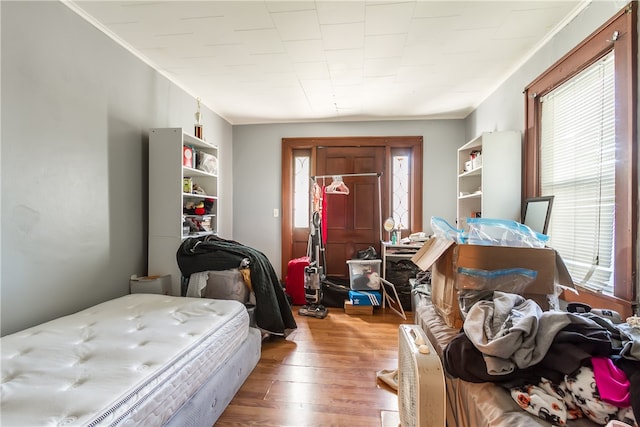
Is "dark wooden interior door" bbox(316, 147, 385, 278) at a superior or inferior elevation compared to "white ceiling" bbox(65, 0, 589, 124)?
inferior

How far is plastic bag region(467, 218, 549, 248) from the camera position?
123 centimetres

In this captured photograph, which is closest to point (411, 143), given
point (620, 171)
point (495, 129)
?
point (495, 129)

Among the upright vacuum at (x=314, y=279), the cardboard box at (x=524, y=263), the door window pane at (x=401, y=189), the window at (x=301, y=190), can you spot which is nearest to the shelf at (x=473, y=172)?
the door window pane at (x=401, y=189)

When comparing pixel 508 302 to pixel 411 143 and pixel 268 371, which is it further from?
pixel 411 143

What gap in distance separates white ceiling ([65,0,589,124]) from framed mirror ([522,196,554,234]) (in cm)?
117

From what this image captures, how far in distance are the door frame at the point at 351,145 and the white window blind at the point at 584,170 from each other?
63.7 inches

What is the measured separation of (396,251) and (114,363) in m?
2.72

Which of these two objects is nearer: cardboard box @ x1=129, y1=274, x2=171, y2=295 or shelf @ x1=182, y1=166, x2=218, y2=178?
cardboard box @ x1=129, y1=274, x2=171, y2=295

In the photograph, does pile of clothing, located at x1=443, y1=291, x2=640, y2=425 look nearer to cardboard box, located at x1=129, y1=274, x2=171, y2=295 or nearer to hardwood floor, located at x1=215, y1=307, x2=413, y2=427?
hardwood floor, located at x1=215, y1=307, x2=413, y2=427

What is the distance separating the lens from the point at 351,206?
3.62m

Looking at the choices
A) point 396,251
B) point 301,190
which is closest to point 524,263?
point 396,251

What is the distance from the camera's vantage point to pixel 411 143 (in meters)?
3.51

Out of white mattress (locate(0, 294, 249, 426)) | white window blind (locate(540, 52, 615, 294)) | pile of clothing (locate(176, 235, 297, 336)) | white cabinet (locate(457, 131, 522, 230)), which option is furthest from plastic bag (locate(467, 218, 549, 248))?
pile of clothing (locate(176, 235, 297, 336))

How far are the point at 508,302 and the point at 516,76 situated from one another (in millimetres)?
2262
